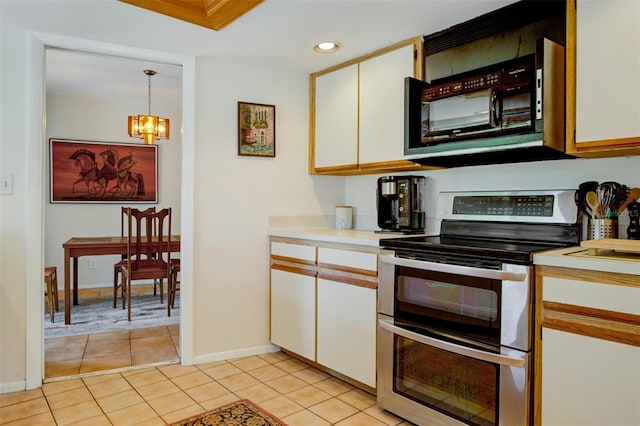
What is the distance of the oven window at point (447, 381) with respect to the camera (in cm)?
175

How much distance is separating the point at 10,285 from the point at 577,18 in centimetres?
317

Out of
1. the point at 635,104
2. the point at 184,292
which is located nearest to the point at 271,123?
the point at 184,292

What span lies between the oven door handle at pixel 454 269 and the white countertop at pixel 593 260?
0.34ft

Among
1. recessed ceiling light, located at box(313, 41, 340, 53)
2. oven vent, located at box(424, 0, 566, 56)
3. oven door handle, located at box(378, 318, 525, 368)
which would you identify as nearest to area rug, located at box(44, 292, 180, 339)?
oven door handle, located at box(378, 318, 525, 368)

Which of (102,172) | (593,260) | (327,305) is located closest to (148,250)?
(102,172)

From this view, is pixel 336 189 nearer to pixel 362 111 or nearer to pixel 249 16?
pixel 362 111

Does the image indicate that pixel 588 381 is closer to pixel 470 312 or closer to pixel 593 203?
pixel 470 312

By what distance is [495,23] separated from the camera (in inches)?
83.6

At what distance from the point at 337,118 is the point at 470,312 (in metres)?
1.68

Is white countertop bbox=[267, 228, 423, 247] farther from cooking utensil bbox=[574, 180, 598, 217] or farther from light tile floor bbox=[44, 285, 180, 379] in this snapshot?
light tile floor bbox=[44, 285, 180, 379]

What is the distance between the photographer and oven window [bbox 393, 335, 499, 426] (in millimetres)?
1746

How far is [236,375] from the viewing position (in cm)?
270

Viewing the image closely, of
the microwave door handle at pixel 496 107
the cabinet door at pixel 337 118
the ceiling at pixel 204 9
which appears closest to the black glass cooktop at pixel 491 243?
the microwave door handle at pixel 496 107

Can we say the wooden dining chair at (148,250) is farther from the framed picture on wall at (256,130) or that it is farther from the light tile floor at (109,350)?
the framed picture on wall at (256,130)
